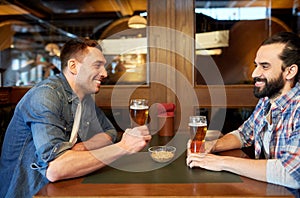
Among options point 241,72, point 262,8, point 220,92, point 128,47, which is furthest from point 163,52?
point 262,8

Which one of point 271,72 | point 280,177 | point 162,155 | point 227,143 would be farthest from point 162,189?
point 271,72

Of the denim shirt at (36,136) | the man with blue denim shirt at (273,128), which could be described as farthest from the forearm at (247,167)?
the denim shirt at (36,136)

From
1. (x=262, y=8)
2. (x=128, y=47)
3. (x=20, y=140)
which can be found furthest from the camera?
(x=262, y=8)

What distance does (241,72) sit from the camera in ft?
17.6

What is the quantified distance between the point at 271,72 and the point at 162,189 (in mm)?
832

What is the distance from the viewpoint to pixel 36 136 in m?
1.34

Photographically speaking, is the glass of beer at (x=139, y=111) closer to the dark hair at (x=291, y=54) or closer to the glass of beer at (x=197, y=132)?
the glass of beer at (x=197, y=132)

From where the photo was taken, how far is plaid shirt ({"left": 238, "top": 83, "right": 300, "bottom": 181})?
47.6 inches

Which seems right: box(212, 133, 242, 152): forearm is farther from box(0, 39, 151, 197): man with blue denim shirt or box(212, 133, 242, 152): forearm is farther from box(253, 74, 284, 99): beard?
box(0, 39, 151, 197): man with blue denim shirt

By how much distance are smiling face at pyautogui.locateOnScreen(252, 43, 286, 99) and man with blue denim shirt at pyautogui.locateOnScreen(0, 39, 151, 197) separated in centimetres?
61

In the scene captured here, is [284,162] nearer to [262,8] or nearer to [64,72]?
[64,72]

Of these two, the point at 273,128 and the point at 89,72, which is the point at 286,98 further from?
the point at 89,72

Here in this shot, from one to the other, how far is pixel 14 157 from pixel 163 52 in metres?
1.34

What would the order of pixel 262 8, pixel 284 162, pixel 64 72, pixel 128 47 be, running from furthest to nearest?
pixel 262 8
pixel 128 47
pixel 64 72
pixel 284 162
